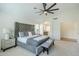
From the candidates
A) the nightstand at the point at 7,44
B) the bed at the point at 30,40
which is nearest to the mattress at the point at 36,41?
the bed at the point at 30,40

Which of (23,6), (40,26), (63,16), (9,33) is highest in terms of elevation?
(23,6)

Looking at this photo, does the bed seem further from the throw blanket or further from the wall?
the wall

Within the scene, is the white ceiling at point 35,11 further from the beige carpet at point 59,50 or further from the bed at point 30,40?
the beige carpet at point 59,50

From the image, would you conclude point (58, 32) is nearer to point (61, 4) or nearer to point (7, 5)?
point (61, 4)

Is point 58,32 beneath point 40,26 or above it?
beneath

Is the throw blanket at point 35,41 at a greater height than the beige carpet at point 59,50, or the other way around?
the throw blanket at point 35,41

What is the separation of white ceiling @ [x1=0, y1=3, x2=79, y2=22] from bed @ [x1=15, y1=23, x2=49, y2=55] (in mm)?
218

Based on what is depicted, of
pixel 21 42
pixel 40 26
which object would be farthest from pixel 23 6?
pixel 21 42

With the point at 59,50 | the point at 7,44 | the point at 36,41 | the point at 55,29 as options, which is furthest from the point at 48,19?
the point at 7,44

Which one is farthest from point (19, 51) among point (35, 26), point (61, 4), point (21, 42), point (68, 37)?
point (61, 4)

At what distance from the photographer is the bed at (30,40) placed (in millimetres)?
1929

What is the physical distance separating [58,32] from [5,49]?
1203 millimetres

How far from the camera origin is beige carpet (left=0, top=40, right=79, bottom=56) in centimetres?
194

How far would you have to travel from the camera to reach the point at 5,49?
1919mm
